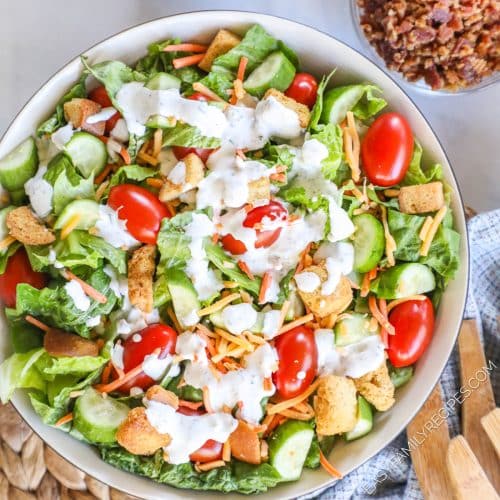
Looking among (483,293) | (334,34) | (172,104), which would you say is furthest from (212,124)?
(483,293)

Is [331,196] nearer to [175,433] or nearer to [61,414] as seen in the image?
[175,433]

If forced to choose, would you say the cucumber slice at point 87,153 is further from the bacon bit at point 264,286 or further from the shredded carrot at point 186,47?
the bacon bit at point 264,286

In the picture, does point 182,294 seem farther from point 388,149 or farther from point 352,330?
point 388,149

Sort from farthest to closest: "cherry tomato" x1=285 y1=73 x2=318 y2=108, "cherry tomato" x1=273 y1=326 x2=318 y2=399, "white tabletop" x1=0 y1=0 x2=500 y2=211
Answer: "white tabletop" x1=0 y1=0 x2=500 y2=211
"cherry tomato" x1=285 y1=73 x2=318 y2=108
"cherry tomato" x1=273 y1=326 x2=318 y2=399

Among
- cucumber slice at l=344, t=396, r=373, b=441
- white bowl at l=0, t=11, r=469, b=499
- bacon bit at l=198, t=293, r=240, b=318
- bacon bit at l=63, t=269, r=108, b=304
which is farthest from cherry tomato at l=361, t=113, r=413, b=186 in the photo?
bacon bit at l=63, t=269, r=108, b=304

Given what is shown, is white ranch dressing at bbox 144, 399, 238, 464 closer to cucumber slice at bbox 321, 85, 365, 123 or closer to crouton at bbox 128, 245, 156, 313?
crouton at bbox 128, 245, 156, 313

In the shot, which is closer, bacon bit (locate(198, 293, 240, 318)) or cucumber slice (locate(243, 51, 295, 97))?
bacon bit (locate(198, 293, 240, 318))
